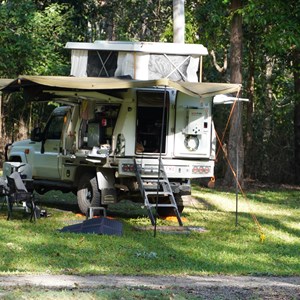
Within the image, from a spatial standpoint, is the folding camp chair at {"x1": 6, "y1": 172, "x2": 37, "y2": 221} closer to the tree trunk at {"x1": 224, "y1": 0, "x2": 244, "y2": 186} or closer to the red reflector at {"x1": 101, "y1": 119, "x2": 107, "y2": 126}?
the red reflector at {"x1": 101, "y1": 119, "x2": 107, "y2": 126}

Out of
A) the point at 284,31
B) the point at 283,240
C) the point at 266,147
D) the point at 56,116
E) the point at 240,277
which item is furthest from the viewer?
the point at 266,147

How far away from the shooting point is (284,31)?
20.4m

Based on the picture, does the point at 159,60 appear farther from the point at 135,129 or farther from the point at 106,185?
the point at 106,185

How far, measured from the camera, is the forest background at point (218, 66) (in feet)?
91.1

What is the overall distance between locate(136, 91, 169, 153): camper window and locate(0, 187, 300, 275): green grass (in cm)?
146

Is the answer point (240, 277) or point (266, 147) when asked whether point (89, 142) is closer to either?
point (240, 277)

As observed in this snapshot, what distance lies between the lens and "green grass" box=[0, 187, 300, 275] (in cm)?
1174

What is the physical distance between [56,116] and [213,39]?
10382mm

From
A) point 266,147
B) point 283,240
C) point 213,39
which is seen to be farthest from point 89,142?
point 266,147

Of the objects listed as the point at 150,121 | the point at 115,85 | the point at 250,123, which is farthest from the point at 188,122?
the point at 250,123

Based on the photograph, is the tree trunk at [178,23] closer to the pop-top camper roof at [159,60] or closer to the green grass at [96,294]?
the pop-top camper roof at [159,60]

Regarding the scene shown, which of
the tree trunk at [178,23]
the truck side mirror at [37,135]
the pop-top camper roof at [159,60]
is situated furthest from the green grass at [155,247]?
the tree trunk at [178,23]

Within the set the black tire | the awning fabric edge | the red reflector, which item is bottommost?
the black tire

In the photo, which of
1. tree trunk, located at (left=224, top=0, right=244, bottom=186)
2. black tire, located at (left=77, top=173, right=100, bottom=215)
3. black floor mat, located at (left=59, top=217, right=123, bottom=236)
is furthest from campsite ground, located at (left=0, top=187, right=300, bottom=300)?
tree trunk, located at (left=224, top=0, right=244, bottom=186)
